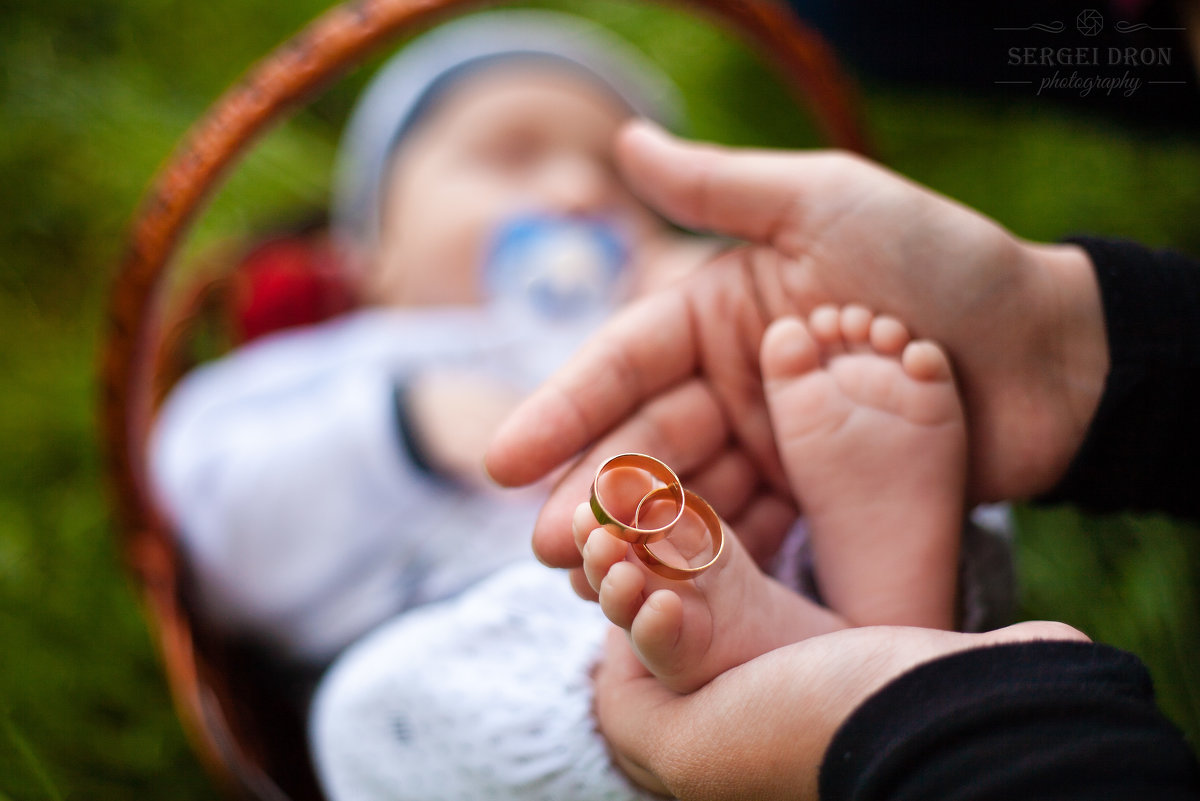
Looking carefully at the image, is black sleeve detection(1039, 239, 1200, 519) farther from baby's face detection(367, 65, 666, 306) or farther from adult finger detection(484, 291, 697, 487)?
baby's face detection(367, 65, 666, 306)

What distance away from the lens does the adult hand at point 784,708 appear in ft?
1.49

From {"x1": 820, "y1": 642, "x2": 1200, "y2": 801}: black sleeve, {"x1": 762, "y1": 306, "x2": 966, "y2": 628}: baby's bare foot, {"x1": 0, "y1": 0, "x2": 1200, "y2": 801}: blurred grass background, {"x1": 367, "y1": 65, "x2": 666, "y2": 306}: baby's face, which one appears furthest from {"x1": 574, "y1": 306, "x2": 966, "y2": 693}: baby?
{"x1": 367, "y1": 65, "x2": 666, "y2": 306}: baby's face

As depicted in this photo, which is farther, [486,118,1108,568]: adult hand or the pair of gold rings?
[486,118,1108,568]: adult hand

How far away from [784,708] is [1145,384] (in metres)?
0.39

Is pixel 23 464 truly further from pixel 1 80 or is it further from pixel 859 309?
pixel 859 309

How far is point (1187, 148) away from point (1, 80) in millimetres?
2100

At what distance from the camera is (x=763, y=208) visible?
68 centimetres

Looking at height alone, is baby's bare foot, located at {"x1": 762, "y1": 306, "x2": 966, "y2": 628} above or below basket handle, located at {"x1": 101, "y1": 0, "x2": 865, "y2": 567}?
below

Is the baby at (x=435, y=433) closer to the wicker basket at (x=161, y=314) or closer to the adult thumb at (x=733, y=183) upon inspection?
the wicker basket at (x=161, y=314)

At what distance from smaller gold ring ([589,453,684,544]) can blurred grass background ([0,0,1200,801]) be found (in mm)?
533

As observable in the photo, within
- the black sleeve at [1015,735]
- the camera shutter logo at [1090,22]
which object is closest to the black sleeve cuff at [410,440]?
the black sleeve at [1015,735]

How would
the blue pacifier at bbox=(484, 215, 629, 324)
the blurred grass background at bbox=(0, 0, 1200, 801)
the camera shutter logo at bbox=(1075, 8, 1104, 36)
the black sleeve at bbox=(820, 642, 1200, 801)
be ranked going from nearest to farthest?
the black sleeve at bbox=(820, 642, 1200, 801)
the camera shutter logo at bbox=(1075, 8, 1104, 36)
the blurred grass background at bbox=(0, 0, 1200, 801)
the blue pacifier at bbox=(484, 215, 629, 324)

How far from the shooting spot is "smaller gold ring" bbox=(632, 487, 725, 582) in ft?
1.56

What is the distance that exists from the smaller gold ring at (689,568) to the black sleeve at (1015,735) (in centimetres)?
11
